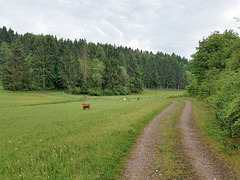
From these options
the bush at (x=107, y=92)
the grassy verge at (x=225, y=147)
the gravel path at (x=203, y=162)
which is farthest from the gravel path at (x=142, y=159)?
the bush at (x=107, y=92)

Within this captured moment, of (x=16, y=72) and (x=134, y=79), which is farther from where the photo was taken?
(x=134, y=79)

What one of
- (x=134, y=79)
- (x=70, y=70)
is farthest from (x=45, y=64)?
(x=134, y=79)

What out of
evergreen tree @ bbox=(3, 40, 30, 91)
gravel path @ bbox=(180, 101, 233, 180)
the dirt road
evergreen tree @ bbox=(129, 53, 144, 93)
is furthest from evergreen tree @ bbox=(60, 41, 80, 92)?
gravel path @ bbox=(180, 101, 233, 180)

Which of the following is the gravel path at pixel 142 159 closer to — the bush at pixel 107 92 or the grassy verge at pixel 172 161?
the grassy verge at pixel 172 161

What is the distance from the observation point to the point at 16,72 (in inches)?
2360

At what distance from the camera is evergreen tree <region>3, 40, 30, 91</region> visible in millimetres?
58125

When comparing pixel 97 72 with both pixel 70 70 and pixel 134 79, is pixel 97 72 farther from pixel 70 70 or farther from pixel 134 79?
pixel 134 79

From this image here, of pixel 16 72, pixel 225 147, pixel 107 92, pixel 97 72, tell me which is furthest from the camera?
pixel 97 72

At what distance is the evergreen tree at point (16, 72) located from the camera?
191 ft

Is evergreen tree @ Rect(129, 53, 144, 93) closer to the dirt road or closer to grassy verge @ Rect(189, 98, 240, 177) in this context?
grassy verge @ Rect(189, 98, 240, 177)

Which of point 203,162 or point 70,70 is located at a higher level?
point 70,70

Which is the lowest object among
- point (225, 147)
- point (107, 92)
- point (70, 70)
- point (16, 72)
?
point (225, 147)

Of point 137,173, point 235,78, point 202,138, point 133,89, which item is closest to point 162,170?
point 137,173

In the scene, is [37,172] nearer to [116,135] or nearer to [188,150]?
[116,135]
